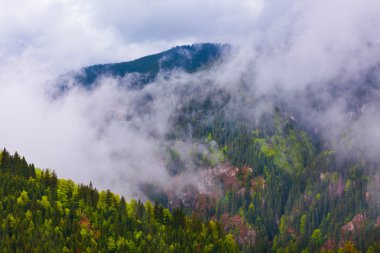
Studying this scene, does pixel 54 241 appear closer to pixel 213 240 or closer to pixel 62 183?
pixel 62 183

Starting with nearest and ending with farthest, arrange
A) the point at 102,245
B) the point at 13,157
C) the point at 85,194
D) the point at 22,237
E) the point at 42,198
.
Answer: the point at 22,237
the point at 102,245
the point at 42,198
the point at 85,194
the point at 13,157

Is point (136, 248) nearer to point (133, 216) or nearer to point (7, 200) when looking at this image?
point (133, 216)

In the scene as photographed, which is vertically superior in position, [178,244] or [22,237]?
[22,237]

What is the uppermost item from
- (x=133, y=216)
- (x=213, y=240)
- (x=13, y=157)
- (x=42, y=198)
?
(x=13, y=157)

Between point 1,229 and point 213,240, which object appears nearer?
point 1,229

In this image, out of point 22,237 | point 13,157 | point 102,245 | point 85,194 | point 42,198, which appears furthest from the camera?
point 13,157

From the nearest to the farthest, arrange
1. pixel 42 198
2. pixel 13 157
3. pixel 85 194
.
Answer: pixel 42 198
pixel 85 194
pixel 13 157

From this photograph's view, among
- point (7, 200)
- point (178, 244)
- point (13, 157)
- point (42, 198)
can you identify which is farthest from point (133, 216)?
point (13, 157)

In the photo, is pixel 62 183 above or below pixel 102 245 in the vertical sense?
above

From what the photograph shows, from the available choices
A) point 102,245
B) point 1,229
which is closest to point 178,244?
point 102,245
